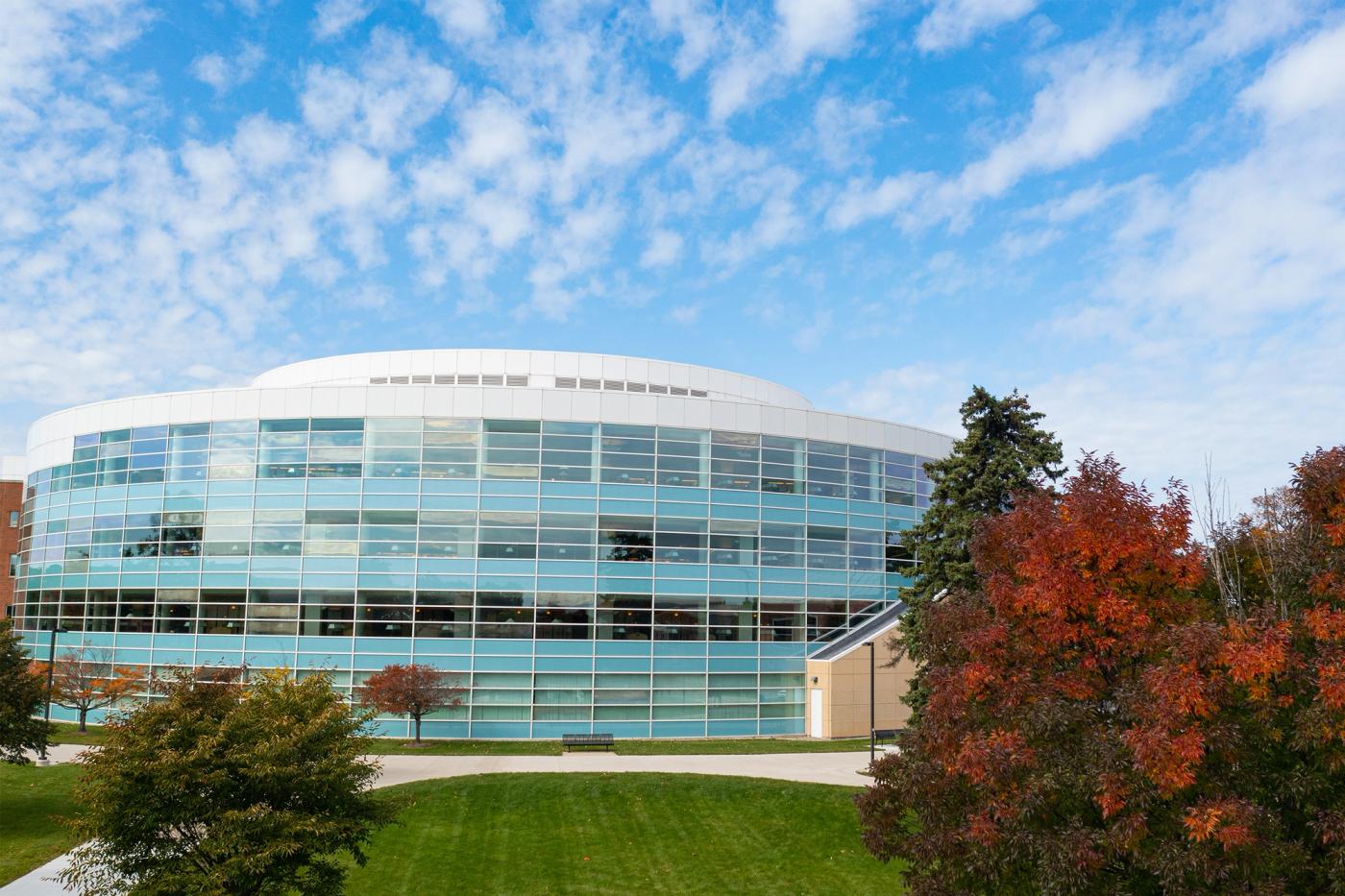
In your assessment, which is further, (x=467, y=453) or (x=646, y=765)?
(x=467, y=453)

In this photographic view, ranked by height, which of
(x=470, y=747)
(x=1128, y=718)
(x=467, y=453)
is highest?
(x=467, y=453)

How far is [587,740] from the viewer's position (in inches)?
1412

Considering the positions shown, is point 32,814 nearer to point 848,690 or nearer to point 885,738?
point 848,690

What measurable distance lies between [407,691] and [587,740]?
683 cm

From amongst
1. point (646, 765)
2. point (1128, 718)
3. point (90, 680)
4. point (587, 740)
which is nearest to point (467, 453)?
point (587, 740)

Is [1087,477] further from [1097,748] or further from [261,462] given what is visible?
[261,462]

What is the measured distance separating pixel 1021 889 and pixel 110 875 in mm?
12641

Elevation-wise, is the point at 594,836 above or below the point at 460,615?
below

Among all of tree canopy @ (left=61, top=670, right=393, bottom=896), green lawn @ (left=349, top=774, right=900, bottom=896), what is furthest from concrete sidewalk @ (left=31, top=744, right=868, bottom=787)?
tree canopy @ (left=61, top=670, right=393, bottom=896)

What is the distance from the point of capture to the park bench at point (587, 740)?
35906mm

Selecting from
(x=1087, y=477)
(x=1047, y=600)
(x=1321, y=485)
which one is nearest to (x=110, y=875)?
(x=1047, y=600)

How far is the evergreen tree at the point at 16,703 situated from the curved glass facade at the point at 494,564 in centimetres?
1560

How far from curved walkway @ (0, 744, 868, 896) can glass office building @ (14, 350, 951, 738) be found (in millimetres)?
6348

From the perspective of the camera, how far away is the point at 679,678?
1602 inches
